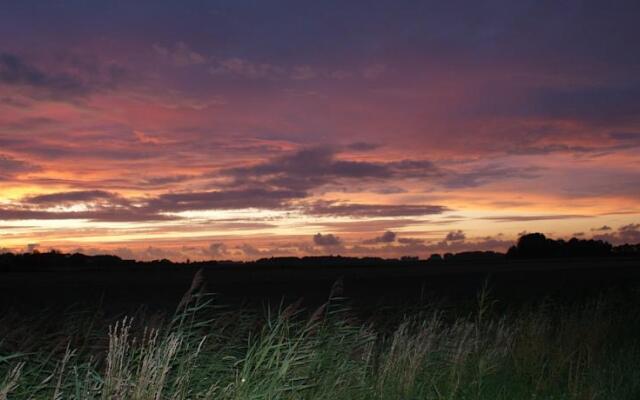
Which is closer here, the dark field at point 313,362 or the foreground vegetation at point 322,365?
the dark field at point 313,362

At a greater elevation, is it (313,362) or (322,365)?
(313,362)

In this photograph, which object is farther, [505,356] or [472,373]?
[505,356]

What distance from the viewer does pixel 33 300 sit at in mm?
39906

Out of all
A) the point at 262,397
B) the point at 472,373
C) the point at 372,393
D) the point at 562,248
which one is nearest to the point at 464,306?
the point at 472,373

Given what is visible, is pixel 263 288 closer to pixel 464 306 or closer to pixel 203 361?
pixel 464 306

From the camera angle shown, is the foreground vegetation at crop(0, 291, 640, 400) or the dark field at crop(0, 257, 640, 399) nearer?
the dark field at crop(0, 257, 640, 399)

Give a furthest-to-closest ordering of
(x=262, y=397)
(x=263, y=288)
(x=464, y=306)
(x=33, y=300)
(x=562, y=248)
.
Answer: (x=562, y=248)
(x=263, y=288)
(x=33, y=300)
(x=464, y=306)
(x=262, y=397)

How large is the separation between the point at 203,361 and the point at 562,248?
127 metres

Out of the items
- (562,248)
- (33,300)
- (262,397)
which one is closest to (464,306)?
(262,397)

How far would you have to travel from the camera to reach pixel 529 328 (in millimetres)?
13102

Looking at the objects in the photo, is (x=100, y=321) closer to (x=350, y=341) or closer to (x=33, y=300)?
(x=350, y=341)

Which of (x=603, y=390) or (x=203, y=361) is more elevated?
(x=203, y=361)

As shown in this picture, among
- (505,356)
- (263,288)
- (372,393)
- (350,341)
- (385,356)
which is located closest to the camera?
(372,393)

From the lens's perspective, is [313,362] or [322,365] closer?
[313,362]
